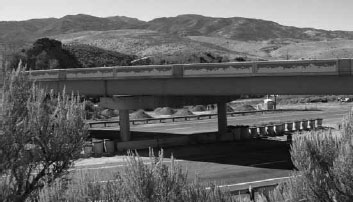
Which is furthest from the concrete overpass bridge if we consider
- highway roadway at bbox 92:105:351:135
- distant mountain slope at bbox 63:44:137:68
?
distant mountain slope at bbox 63:44:137:68

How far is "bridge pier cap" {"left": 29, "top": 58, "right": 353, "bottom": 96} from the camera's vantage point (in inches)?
1011

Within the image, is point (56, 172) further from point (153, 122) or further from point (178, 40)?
point (178, 40)

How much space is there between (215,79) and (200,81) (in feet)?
4.11

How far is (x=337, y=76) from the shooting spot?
25562mm

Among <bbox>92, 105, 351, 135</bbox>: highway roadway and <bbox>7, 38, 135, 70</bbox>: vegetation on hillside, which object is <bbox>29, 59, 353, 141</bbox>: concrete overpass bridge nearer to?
<bbox>92, 105, 351, 135</bbox>: highway roadway

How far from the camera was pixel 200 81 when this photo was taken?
3195 centimetres

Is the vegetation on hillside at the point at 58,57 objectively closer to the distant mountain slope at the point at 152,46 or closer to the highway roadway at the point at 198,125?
the distant mountain slope at the point at 152,46

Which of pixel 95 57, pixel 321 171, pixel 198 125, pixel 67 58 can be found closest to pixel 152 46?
pixel 95 57

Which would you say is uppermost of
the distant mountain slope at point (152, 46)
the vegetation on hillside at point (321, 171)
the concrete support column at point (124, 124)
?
the distant mountain slope at point (152, 46)

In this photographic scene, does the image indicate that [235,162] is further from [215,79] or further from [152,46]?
[152,46]

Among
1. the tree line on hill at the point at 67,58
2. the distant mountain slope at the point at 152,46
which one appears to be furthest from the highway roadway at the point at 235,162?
the distant mountain slope at the point at 152,46

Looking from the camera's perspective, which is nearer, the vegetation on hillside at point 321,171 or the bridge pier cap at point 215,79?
the vegetation on hillside at point 321,171

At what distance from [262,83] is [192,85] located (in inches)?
217

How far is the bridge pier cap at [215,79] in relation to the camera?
84.2 feet
